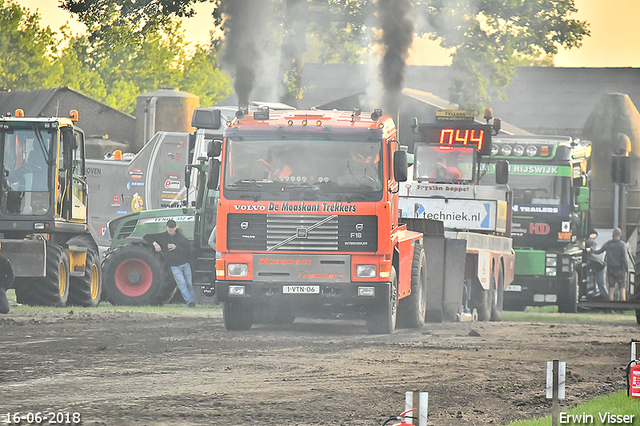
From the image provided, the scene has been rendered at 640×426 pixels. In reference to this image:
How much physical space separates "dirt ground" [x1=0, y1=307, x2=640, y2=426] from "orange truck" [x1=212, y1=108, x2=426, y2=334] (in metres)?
0.70

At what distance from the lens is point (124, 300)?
2345 cm

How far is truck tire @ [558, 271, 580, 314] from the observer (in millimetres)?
26578

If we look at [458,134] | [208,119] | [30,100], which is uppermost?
[30,100]

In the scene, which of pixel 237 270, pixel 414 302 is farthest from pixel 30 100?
pixel 237 270

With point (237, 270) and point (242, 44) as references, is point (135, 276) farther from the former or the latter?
point (242, 44)

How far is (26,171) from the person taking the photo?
71.2 ft

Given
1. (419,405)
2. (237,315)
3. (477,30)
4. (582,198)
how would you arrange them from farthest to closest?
(477,30) < (582,198) < (237,315) < (419,405)

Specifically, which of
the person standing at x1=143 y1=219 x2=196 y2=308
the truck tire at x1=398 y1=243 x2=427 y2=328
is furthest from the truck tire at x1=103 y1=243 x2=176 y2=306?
the truck tire at x1=398 y1=243 x2=427 y2=328

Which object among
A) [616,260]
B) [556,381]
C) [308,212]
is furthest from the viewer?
[616,260]

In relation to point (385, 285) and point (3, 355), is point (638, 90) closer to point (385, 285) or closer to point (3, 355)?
point (385, 285)

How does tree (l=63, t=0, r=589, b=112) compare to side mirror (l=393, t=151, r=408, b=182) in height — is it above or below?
above

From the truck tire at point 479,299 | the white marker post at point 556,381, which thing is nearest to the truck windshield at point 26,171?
the truck tire at point 479,299

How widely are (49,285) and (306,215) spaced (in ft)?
21.0

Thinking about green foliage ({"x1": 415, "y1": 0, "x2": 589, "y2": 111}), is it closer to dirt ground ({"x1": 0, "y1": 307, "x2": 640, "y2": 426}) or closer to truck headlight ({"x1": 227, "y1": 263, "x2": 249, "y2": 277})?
dirt ground ({"x1": 0, "y1": 307, "x2": 640, "y2": 426})
